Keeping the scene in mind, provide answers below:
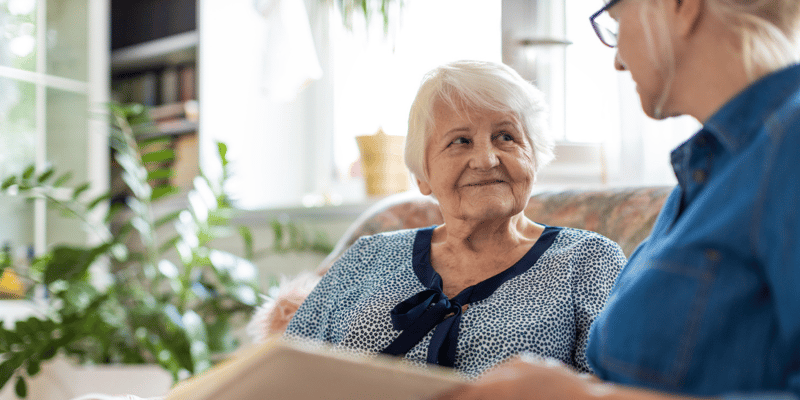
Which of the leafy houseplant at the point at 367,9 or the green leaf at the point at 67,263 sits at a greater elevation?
the leafy houseplant at the point at 367,9

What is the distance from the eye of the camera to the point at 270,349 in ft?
1.69

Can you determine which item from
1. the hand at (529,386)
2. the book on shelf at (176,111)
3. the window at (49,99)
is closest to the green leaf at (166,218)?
the book on shelf at (176,111)

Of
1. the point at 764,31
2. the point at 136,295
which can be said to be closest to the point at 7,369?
the point at 136,295

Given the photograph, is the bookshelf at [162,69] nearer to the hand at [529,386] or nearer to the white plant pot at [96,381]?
the white plant pot at [96,381]

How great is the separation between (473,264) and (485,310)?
15cm

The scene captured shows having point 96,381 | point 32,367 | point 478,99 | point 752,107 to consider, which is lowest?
point 96,381

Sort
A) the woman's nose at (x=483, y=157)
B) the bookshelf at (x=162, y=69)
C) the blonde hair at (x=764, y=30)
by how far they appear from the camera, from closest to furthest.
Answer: the blonde hair at (x=764, y=30) < the woman's nose at (x=483, y=157) < the bookshelf at (x=162, y=69)

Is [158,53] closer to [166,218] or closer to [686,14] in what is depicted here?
[166,218]

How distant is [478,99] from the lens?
1226 millimetres

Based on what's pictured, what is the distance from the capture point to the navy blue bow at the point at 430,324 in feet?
3.70

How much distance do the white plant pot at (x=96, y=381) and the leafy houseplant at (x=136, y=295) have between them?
6 cm

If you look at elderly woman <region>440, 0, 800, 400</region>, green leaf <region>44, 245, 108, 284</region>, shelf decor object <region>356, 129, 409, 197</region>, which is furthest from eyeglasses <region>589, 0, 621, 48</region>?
green leaf <region>44, 245, 108, 284</region>

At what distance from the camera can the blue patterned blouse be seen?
1.10m

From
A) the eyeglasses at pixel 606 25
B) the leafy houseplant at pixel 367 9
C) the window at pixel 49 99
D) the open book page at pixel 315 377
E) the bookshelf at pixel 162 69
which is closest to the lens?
the open book page at pixel 315 377
